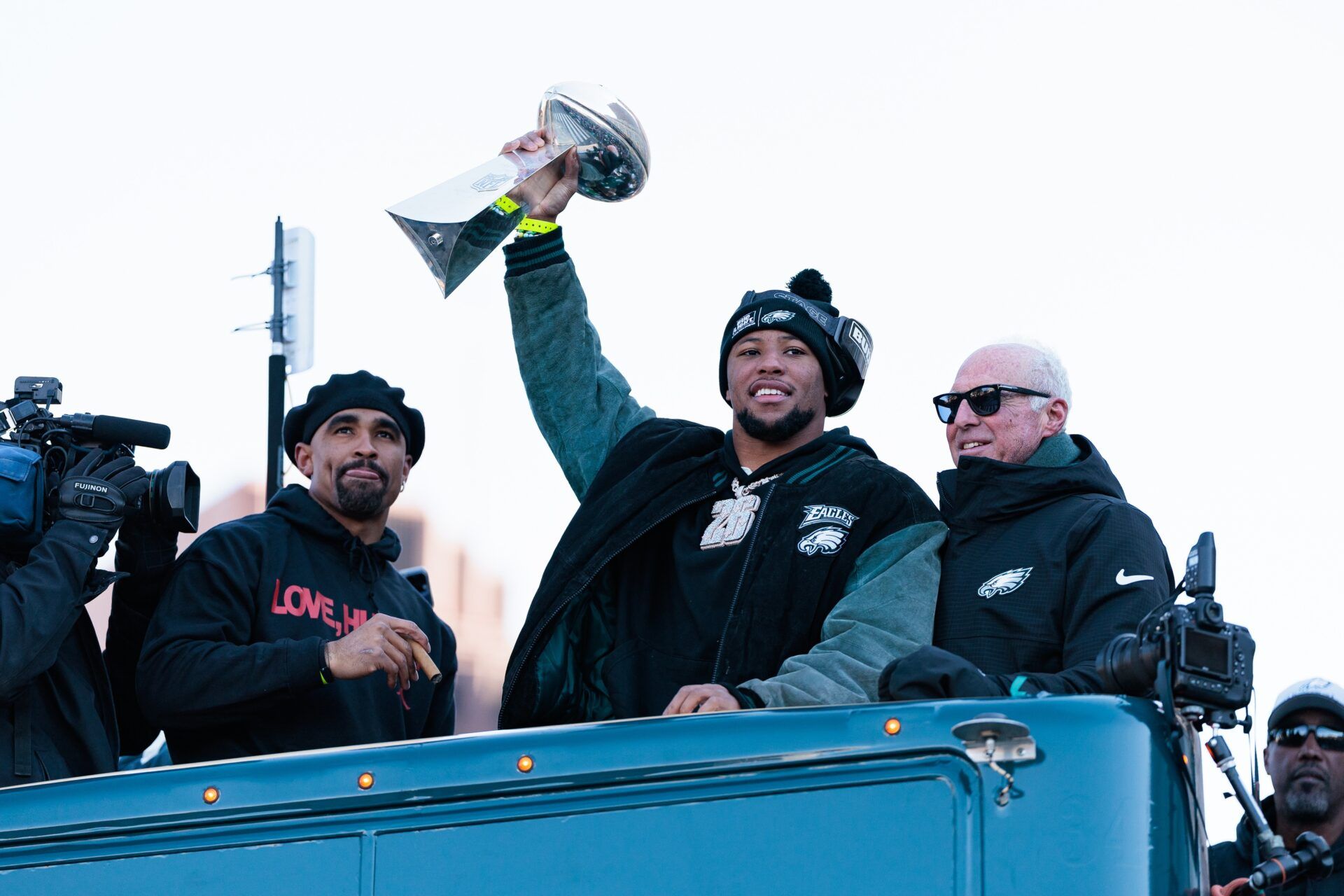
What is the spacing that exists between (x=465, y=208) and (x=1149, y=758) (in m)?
2.39

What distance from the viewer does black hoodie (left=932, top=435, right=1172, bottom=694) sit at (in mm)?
3668

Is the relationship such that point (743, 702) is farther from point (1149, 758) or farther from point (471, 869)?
point (1149, 758)

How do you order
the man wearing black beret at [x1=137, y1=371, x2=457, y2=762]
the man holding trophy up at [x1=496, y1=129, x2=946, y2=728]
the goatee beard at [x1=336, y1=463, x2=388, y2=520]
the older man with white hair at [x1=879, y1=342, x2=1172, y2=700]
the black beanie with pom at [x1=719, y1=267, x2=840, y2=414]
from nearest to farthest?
the older man with white hair at [x1=879, y1=342, x2=1172, y2=700], the man holding trophy up at [x1=496, y1=129, x2=946, y2=728], the man wearing black beret at [x1=137, y1=371, x2=457, y2=762], the black beanie with pom at [x1=719, y1=267, x2=840, y2=414], the goatee beard at [x1=336, y1=463, x2=388, y2=520]

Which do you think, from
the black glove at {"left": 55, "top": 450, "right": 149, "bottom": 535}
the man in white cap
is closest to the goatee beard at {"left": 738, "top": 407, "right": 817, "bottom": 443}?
the black glove at {"left": 55, "top": 450, "right": 149, "bottom": 535}

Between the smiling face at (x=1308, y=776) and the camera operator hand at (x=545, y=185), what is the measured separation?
107 inches

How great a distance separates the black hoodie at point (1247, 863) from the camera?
15.9 feet

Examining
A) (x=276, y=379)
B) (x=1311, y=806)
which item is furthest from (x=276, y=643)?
(x=276, y=379)

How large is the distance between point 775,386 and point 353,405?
148cm

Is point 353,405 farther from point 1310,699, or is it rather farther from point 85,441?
point 1310,699

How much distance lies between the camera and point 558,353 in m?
4.88

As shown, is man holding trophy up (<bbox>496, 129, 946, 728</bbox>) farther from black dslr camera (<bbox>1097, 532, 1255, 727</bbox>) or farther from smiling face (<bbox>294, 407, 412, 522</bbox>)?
black dslr camera (<bbox>1097, 532, 1255, 727</bbox>)

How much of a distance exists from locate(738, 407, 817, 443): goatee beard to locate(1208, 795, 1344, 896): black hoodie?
1683 mm

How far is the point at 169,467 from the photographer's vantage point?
448 cm

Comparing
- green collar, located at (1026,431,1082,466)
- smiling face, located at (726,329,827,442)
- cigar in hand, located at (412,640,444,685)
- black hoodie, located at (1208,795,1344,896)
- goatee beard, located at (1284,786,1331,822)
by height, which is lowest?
black hoodie, located at (1208,795,1344,896)
